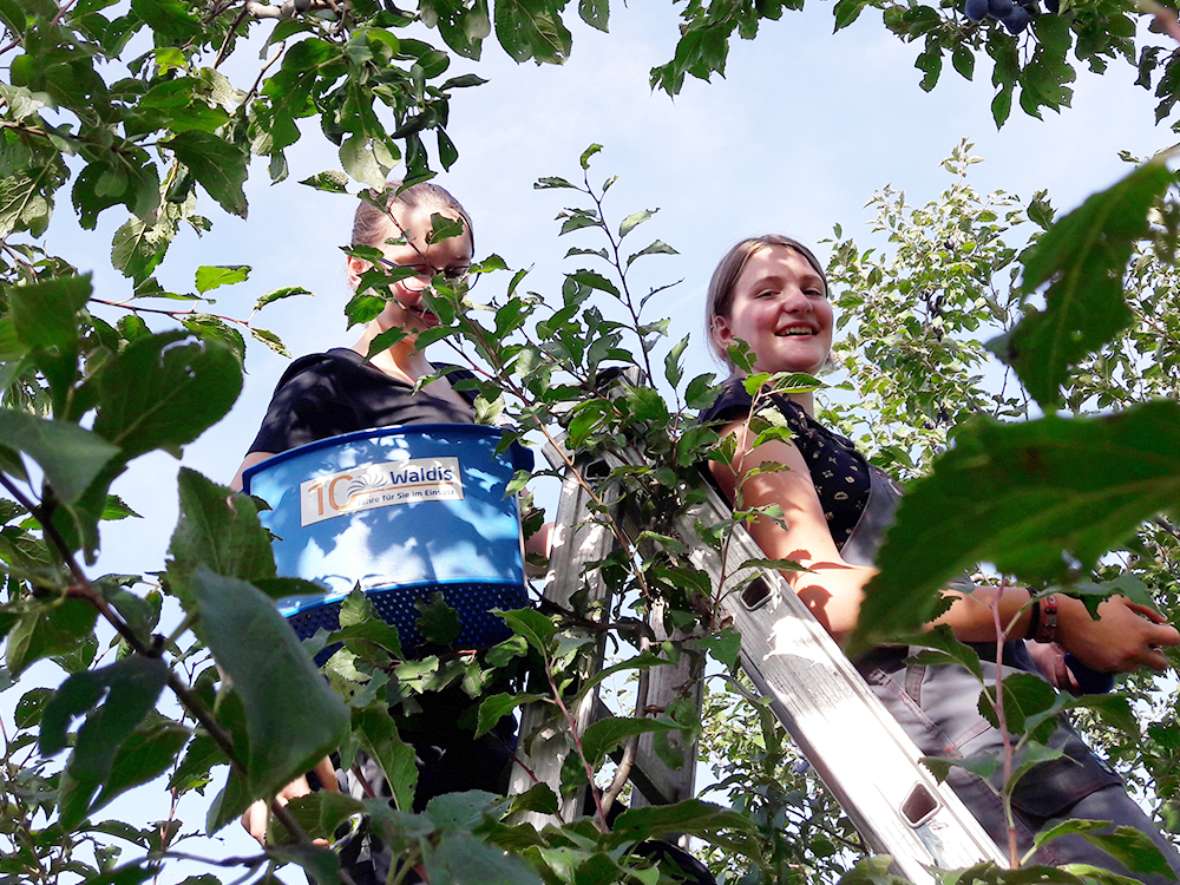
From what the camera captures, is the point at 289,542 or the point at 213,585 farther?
the point at 289,542

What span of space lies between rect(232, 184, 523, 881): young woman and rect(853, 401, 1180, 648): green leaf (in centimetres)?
135

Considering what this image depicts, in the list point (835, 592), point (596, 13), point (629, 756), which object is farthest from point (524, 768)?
point (596, 13)

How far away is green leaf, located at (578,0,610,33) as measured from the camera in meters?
2.41

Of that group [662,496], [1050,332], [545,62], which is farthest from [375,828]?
[545,62]

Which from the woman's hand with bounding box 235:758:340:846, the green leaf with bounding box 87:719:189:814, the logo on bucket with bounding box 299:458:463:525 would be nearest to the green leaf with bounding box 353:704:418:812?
the green leaf with bounding box 87:719:189:814

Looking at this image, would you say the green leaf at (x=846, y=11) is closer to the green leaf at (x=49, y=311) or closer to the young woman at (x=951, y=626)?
the young woman at (x=951, y=626)

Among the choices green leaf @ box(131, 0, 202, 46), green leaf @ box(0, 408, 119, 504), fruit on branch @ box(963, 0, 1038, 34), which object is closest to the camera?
green leaf @ box(0, 408, 119, 504)

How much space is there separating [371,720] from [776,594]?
2.86 ft

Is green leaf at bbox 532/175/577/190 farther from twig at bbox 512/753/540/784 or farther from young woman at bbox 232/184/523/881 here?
twig at bbox 512/753/540/784

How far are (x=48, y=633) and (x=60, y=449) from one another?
0.31 meters

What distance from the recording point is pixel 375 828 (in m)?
0.70

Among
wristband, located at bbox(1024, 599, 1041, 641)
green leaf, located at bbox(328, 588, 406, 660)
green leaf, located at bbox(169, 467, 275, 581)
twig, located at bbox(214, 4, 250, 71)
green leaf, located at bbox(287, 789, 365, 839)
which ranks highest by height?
twig, located at bbox(214, 4, 250, 71)

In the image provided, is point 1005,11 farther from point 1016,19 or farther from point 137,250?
point 137,250

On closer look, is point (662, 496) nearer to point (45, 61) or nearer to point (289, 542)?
point (289, 542)
